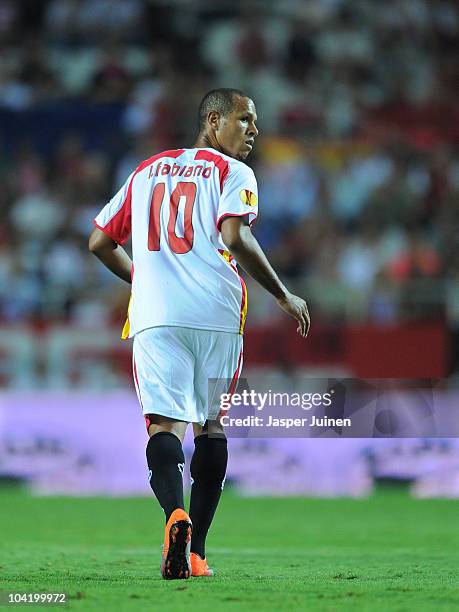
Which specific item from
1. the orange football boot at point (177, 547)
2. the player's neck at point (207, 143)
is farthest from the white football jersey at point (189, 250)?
the orange football boot at point (177, 547)

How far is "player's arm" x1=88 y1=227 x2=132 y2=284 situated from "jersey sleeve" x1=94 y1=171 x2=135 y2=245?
0.11 ft

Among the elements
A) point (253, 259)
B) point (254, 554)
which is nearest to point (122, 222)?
point (253, 259)

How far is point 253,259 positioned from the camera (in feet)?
16.1

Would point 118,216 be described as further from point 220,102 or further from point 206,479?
point 206,479

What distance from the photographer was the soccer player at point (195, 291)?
4984 mm

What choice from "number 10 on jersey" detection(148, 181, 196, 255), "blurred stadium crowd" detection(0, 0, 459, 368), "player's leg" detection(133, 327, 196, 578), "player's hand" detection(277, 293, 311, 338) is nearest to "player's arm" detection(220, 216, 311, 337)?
"player's hand" detection(277, 293, 311, 338)

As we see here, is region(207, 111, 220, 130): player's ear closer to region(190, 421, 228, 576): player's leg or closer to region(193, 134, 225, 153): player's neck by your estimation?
region(193, 134, 225, 153): player's neck

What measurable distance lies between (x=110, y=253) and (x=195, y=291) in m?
0.60

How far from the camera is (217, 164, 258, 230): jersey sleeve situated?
4.97m

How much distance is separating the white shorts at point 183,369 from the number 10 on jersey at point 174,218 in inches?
13.8

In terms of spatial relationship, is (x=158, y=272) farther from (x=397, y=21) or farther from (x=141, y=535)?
(x=397, y=21)

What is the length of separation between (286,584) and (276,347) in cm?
726

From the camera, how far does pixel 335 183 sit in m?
14.4
